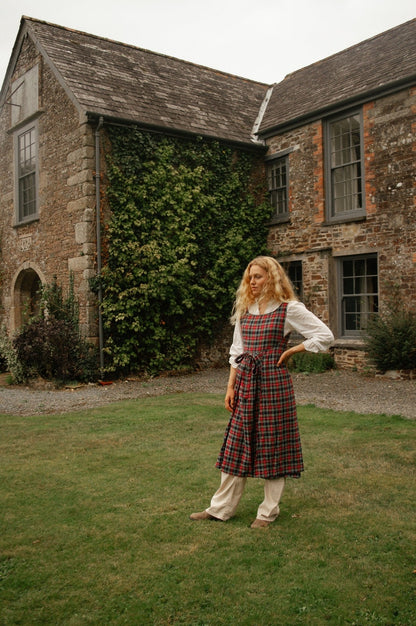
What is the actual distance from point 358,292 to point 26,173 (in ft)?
28.9

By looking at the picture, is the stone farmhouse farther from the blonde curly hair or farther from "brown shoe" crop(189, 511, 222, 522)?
"brown shoe" crop(189, 511, 222, 522)

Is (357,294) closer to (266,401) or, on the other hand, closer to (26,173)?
(26,173)

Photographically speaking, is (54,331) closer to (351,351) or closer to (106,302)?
(106,302)

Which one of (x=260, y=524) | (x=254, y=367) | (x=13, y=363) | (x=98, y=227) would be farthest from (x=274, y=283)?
(x=13, y=363)

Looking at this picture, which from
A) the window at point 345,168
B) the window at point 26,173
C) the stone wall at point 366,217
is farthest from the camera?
the window at point 26,173

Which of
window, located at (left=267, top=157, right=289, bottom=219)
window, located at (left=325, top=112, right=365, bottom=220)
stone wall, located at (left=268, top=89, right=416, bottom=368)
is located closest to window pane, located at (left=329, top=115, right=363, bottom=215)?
window, located at (left=325, top=112, right=365, bottom=220)

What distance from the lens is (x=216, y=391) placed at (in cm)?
1034

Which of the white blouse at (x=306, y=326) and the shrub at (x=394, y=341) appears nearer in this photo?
the white blouse at (x=306, y=326)

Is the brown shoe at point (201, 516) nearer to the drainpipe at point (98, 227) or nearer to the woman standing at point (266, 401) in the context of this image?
the woman standing at point (266, 401)

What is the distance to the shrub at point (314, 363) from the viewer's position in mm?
12211

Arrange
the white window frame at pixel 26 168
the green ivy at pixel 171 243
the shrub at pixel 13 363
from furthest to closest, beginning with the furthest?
the white window frame at pixel 26 168, the shrub at pixel 13 363, the green ivy at pixel 171 243

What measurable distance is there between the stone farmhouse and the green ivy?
0.37 meters

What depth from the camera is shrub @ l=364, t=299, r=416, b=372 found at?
34.8ft

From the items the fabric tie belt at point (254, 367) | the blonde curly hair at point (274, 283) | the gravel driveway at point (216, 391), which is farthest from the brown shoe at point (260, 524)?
the gravel driveway at point (216, 391)
